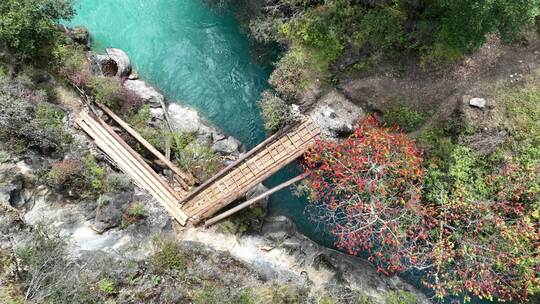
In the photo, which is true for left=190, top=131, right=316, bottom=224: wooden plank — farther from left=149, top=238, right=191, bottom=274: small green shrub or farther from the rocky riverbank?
left=149, top=238, right=191, bottom=274: small green shrub

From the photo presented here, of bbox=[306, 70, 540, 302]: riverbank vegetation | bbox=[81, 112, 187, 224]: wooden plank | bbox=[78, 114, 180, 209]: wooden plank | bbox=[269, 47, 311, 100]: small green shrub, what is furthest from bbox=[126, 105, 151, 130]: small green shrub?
bbox=[306, 70, 540, 302]: riverbank vegetation

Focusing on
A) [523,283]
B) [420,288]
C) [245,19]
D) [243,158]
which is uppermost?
[245,19]

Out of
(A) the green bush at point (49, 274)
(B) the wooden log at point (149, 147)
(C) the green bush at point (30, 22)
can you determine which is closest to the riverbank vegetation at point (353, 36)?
(B) the wooden log at point (149, 147)

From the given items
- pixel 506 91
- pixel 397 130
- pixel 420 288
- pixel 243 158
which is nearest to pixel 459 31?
pixel 506 91

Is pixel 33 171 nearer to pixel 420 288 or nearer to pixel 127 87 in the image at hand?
pixel 127 87

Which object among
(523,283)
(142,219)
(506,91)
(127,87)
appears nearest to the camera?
(523,283)

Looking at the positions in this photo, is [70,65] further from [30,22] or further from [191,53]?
[191,53]
